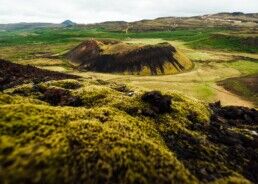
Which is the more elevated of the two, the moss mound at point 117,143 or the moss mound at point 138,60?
the moss mound at point 117,143

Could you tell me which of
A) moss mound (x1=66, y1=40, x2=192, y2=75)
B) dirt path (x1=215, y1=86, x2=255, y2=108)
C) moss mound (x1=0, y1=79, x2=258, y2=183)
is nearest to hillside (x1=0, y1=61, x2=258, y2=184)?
moss mound (x1=0, y1=79, x2=258, y2=183)

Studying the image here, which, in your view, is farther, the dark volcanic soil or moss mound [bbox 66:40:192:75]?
moss mound [bbox 66:40:192:75]

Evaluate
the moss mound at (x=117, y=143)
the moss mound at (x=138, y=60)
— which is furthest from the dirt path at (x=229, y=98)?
the moss mound at (x=117, y=143)

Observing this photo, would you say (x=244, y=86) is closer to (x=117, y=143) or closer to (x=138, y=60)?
(x=138, y=60)

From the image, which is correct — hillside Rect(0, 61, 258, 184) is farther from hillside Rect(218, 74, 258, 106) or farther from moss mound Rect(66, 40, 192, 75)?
moss mound Rect(66, 40, 192, 75)

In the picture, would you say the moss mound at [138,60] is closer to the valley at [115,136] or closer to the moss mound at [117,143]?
the valley at [115,136]

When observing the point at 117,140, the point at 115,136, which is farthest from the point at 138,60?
the point at 117,140

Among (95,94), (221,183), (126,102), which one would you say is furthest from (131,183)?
(95,94)
